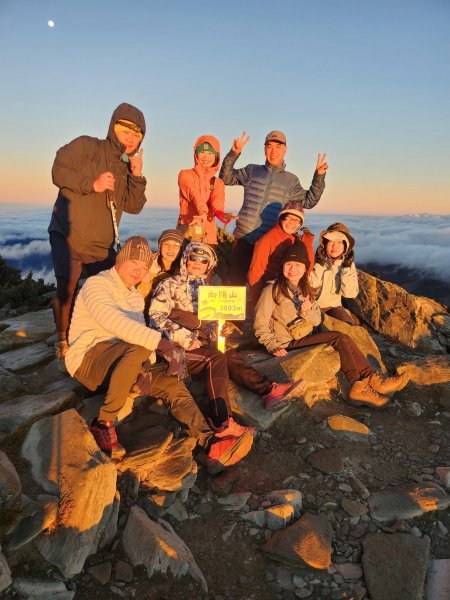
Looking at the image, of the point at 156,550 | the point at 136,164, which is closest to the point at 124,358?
the point at 156,550

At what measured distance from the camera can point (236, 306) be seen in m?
5.55

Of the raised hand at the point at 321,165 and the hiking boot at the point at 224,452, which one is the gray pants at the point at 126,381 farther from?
the raised hand at the point at 321,165

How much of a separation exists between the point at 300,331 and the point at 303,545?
10.7 feet

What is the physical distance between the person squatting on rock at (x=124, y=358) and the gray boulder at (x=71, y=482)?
0.39m

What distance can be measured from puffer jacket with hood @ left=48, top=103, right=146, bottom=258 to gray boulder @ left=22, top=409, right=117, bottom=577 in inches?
94.3

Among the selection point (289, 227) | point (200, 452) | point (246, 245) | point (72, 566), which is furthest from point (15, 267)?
point (72, 566)

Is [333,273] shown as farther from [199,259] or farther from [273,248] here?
[199,259]

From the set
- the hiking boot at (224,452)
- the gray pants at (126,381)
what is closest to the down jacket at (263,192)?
the gray pants at (126,381)

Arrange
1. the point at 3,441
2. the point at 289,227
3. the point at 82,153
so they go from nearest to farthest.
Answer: the point at 3,441, the point at 82,153, the point at 289,227

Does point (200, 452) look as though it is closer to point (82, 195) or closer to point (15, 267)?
point (82, 195)

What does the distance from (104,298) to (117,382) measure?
37.6 inches

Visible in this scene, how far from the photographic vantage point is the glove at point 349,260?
694cm

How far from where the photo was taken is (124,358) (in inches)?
169

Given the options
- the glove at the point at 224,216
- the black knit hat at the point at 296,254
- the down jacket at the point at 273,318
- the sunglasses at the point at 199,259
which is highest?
the glove at the point at 224,216
